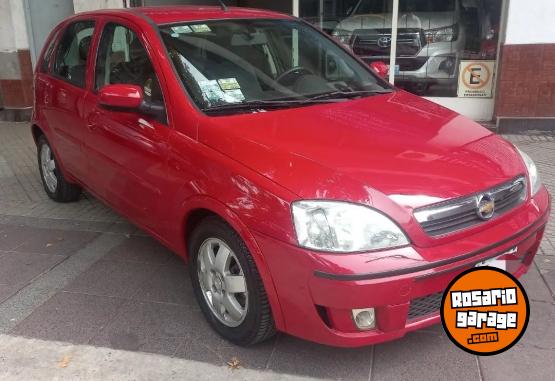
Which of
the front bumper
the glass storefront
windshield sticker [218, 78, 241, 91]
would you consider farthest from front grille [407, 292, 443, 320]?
the glass storefront

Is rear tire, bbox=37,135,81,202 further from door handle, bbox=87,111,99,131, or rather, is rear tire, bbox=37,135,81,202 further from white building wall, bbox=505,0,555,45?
white building wall, bbox=505,0,555,45

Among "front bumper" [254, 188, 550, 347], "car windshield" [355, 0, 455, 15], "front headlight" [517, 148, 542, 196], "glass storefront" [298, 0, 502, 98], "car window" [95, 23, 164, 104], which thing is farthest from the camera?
"car windshield" [355, 0, 455, 15]

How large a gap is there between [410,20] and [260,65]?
5.04m

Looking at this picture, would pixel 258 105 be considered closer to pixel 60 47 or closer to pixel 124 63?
pixel 124 63

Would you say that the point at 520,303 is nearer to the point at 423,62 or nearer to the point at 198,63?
the point at 198,63

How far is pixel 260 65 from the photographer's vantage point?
356 cm

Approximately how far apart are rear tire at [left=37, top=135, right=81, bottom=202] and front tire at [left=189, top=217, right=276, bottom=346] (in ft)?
8.41

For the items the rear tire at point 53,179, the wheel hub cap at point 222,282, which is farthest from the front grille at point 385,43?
the wheel hub cap at point 222,282

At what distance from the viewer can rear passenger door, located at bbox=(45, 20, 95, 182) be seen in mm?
4211

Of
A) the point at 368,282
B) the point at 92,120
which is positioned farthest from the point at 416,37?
the point at 368,282

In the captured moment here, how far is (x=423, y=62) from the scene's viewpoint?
313 inches

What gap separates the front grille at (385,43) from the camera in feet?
26.0

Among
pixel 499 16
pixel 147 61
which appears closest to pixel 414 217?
pixel 147 61

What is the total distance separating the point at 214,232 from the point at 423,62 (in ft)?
19.8
